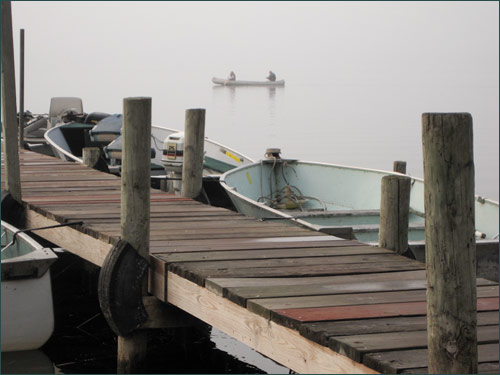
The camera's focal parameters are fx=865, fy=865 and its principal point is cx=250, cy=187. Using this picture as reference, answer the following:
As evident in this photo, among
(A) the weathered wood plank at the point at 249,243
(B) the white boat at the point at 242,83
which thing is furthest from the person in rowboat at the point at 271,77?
(A) the weathered wood plank at the point at 249,243

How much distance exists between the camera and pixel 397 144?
34.0 metres

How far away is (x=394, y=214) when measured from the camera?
6434mm

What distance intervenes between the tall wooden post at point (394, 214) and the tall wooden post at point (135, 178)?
69.3 inches

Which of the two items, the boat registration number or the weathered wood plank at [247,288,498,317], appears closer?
the weathered wood plank at [247,288,498,317]

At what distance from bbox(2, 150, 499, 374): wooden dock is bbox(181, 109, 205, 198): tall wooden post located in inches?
23.1

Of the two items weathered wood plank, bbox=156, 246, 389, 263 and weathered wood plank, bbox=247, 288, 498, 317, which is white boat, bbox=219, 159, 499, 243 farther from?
weathered wood plank, bbox=247, 288, 498, 317

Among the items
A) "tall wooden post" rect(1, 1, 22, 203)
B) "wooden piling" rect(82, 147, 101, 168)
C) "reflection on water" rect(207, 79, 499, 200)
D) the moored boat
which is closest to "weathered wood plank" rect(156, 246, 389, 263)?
"tall wooden post" rect(1, 1, 22, 203)

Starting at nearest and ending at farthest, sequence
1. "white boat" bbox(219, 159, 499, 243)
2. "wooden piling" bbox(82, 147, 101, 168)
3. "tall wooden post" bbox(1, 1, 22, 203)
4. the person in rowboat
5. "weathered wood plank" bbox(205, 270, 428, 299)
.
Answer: "weathered wood plank" bbox(205, 270, 428, 299) < "tall wooden post" bbox(1, 1, 22, 203) < "white boat" bbox(219, 159, 499, 243) < "wooden piling" bbox(82, 147, 101, 168) < the person in rowboat

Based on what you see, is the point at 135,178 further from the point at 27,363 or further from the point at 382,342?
the point at 382,342

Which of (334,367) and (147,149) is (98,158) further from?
(334,367)

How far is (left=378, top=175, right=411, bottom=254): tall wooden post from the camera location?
6.37 metres

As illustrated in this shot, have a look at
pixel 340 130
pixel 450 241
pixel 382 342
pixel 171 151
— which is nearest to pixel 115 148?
pixel 171 151

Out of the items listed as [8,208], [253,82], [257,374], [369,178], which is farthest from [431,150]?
[253,82]

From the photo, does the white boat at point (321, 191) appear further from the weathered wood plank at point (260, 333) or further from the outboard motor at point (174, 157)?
the weathered wood plank at point (260, 333)
